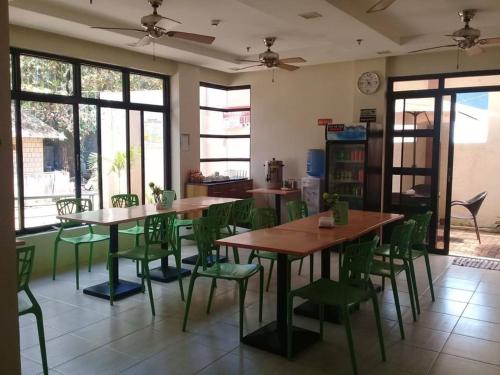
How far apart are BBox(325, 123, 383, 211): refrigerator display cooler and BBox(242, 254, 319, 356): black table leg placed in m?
3.42

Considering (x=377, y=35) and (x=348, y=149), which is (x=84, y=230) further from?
(x=377, y=35)

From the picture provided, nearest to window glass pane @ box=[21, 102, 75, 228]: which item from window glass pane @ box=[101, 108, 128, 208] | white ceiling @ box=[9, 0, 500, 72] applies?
window glass pane @ box=[101, 108, 128, 208]

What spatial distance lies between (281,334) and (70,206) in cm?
327

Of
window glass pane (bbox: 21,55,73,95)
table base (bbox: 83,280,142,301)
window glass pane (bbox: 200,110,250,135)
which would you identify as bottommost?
table base (bbox: 83,280,142,301)

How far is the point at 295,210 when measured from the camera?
5039 mm

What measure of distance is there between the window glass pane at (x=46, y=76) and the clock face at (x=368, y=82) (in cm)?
415

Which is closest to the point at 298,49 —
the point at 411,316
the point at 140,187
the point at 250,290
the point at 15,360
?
the point at 140,187

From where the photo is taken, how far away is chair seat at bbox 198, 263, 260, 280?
3480 mm

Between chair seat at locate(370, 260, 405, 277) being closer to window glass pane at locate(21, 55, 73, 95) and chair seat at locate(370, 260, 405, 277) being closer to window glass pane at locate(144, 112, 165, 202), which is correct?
window glass pane at locate(144, 112, 165, 202)

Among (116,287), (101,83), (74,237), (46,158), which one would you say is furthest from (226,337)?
(101,83)

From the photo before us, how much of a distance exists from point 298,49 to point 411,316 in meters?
4.29

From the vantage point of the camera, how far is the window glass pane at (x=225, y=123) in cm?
821

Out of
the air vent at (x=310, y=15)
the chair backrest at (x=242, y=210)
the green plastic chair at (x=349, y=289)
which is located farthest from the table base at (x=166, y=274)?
the air vent at (x=310, y=15)

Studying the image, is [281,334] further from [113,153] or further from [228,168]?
[228,168]
